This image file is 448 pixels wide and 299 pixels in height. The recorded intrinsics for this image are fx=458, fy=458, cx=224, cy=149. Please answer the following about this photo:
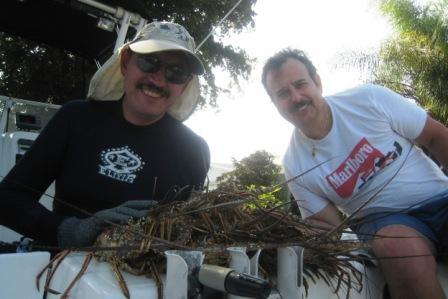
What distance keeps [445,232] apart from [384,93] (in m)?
0.82

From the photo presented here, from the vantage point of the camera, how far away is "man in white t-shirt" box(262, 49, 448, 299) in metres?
2.08

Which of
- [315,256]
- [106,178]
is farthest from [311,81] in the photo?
[315,256]

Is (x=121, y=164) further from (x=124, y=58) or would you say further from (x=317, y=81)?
(x=317, y=81)

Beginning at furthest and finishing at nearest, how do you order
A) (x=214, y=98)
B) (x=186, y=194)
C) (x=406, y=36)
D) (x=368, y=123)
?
(x=406, y=36) < (x=214, y=98) < (x=368, y=123) < (x=186, y=194)

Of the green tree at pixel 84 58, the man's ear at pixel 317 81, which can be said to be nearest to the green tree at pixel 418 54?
the green tree at pixel 84 58

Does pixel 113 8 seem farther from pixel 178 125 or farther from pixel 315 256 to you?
pixel 315 256

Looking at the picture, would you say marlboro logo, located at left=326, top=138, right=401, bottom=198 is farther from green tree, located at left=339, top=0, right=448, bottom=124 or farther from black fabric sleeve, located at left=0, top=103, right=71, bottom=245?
green tree, located at left=339, top=0, right=448, bottom=124

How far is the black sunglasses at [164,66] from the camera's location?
2.19m

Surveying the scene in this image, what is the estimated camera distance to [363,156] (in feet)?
7.25

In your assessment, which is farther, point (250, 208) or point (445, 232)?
point (445, 232)

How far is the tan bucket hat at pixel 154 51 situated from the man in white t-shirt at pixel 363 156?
1.67 feet

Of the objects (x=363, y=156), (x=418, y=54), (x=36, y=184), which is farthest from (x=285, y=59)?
(x=418, y=54)

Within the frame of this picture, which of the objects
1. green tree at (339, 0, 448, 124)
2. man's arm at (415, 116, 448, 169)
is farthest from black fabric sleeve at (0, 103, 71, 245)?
green tree at (339, 0, 448, 124)

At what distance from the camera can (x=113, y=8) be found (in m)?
4.38
